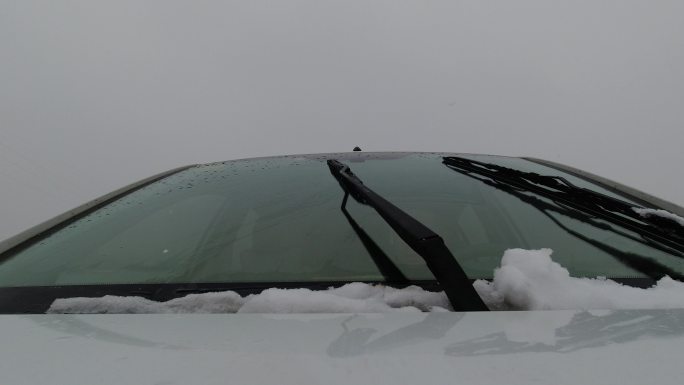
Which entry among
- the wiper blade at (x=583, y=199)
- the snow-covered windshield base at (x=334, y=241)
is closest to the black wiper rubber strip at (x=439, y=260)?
the snow-covered windshield base at (x=334, y=241)

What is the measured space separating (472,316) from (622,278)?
1.47 ft

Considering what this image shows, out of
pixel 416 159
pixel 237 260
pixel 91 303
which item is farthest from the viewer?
pixel 416 159

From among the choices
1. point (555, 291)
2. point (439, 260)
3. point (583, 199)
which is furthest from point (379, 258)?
point (583, 199)

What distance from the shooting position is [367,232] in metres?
1.31

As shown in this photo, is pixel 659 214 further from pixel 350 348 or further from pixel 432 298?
pixel 350 348

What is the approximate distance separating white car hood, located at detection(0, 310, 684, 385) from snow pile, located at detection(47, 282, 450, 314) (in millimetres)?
57

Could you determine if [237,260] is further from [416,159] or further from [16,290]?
[416,159]

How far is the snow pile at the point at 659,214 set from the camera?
4.16 feet

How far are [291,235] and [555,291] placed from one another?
685 millimetres

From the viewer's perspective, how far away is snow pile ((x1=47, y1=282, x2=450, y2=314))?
920 millimetres

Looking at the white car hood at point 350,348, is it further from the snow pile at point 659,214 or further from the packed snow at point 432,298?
the snow pile at point 659,214

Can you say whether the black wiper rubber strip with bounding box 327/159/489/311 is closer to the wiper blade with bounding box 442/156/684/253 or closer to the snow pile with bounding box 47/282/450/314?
the snow pile with bounding box 47/282/450/314

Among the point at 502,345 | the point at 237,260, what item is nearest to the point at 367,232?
the point at 237,260

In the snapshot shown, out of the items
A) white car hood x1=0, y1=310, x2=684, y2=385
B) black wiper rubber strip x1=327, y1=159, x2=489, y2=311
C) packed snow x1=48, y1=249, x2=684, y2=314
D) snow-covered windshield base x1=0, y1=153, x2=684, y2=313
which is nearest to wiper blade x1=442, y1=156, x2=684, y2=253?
snow-covered windshield base x1=0, y1=153, x2=684, y2=313
